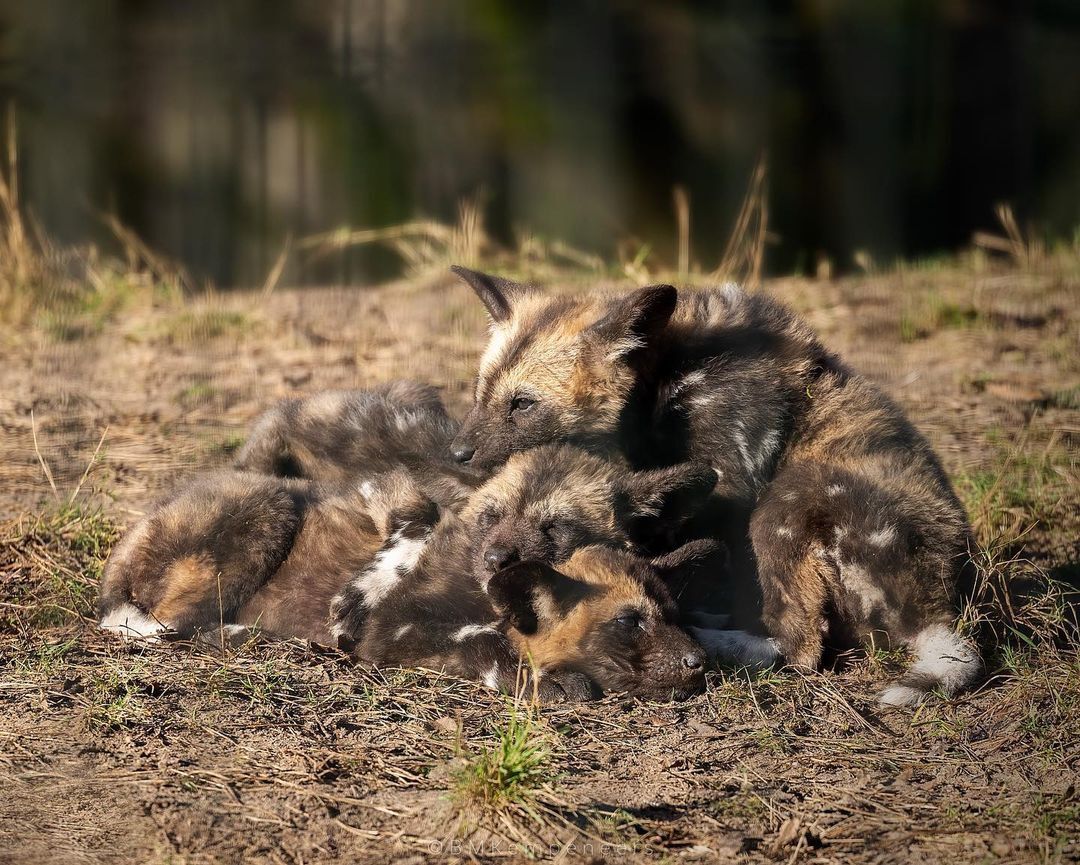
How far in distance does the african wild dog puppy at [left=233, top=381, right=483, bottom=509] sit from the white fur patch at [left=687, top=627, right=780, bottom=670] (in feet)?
3.90

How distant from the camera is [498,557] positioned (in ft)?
13.0

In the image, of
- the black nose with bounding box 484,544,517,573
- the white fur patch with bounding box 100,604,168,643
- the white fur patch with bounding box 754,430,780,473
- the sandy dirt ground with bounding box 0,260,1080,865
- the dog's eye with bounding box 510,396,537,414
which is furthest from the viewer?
the dog's eye with bounding box 510,396,537,414

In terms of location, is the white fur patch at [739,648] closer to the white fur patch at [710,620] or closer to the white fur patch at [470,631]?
the white fur patch at [710,620]

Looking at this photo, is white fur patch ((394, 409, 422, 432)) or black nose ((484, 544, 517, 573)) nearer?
black nose ((484, 544, 517, 573))

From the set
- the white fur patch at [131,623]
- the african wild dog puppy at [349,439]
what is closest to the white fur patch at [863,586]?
the african wild dog puppy at [349,439]

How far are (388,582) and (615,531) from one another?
2.54ft

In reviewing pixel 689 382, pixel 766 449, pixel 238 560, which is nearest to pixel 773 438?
pixel 766 449

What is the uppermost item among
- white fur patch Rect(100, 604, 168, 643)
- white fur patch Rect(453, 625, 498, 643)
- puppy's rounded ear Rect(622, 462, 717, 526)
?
puppy's rounded ear Rect(622, 462, 717, 526)

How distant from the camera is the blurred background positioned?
1042cm

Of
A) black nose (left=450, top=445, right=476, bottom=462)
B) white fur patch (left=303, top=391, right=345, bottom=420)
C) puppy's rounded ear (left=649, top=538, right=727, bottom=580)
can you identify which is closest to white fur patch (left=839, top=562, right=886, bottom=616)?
puppy's rounded ear (left=649, top=538, right=727, bottom=580)

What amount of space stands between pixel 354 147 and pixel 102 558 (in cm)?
674

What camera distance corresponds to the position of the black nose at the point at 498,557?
13.0 ft

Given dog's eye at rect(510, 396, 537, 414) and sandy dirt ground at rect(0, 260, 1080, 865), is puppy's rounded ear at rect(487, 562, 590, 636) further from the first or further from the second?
dog's eye at rect(510, 396, 537, 414)

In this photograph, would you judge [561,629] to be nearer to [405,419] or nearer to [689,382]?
[689,382]
